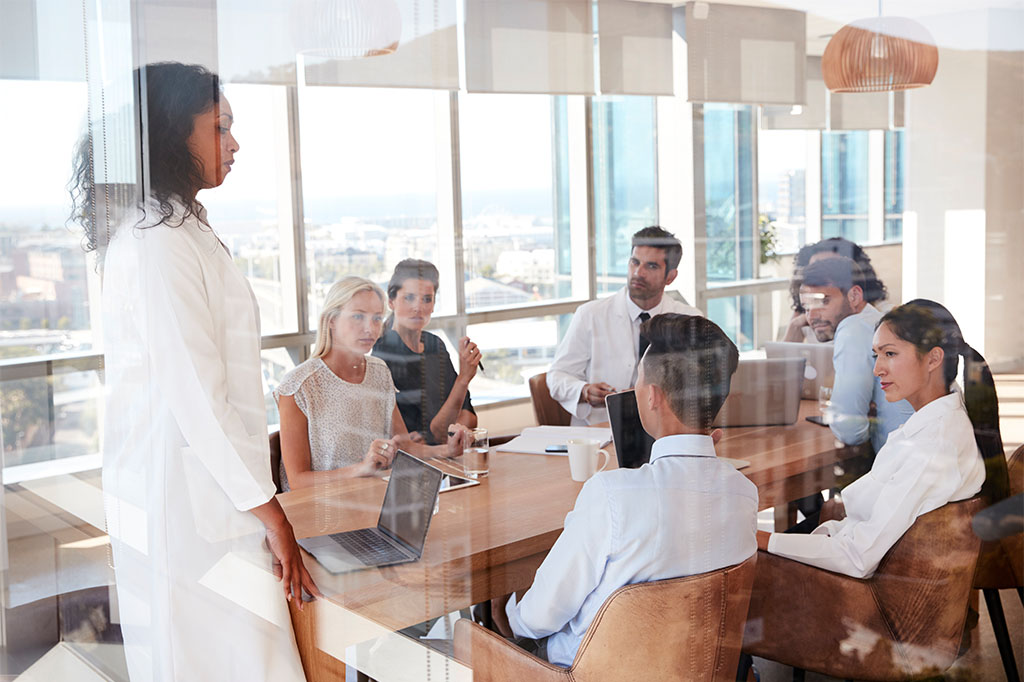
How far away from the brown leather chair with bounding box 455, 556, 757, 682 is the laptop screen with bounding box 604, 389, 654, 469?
0.57 feet

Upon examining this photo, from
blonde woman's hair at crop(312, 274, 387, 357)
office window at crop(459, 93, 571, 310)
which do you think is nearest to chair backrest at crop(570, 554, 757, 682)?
office window at crop(459, 93, 571, 310)

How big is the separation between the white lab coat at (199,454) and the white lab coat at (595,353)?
0.79 metres

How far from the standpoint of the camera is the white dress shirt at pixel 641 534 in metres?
1.18

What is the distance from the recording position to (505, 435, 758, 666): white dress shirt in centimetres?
118

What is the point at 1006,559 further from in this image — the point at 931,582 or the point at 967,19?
the point at 967,19

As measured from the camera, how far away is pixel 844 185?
1015mm

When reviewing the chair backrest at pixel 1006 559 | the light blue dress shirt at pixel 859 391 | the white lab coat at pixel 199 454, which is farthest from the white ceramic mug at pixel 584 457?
the white lab coat at pixel 199 454

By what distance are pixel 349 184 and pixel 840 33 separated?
102cm

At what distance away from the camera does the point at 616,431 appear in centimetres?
129

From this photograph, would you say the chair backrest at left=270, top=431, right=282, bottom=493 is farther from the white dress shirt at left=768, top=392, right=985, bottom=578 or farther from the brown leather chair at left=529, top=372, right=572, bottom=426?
the white dress shirt at left=768, top=392, right=985, bottom=578

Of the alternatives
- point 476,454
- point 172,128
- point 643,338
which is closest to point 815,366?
point 643,338

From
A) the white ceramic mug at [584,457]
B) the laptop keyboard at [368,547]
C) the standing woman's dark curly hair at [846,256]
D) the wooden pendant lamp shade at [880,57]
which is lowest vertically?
the laptop keyboard at [368,547]

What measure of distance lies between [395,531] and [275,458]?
32cm

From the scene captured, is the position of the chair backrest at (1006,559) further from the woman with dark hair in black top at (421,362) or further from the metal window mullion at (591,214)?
Result: the woman with dark hair in black top at (421,362)
